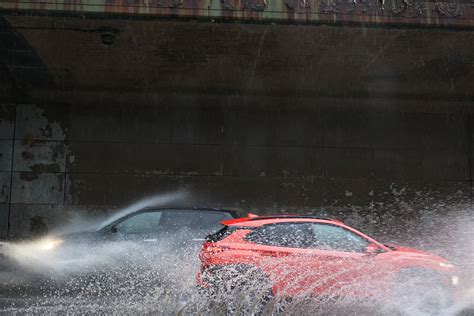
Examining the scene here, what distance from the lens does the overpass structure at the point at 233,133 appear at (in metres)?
13.0

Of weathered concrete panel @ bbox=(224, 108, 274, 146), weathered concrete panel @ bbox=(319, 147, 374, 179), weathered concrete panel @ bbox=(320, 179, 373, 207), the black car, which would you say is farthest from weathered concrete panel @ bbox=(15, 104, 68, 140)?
weathered concrete panel @ bbox=(320, 179, 373, 207)

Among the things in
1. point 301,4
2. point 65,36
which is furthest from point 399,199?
point 65,36

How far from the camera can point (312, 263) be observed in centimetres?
629

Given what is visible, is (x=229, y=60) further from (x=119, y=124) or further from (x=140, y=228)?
(x=140, y=228)

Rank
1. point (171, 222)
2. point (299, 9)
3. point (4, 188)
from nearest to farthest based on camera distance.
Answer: point (171, 222) < point (299, 9) < point (4, 188)

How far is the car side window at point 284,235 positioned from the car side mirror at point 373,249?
0.79 meters

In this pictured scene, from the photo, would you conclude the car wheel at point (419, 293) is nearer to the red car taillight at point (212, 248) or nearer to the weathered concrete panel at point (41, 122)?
the red car taillight at point (212, 248)

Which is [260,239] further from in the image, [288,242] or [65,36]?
[65,36]

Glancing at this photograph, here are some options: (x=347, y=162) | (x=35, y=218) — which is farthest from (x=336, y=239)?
(x=35, y=218)

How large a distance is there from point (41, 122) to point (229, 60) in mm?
5739

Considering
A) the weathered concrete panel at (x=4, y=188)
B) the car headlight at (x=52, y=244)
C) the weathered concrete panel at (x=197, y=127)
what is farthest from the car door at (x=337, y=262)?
the weathered concrete panel at (x=4, y=188)

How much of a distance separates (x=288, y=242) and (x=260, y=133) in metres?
7.81

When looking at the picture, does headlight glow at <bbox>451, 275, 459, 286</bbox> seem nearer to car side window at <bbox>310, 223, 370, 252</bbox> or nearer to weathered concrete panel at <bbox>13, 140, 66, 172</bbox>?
car side window at <bbox>310, 223, 370, 252</bbox>

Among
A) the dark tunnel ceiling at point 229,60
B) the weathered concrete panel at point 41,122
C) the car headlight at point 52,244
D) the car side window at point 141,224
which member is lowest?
the car headlight at point 52,244
